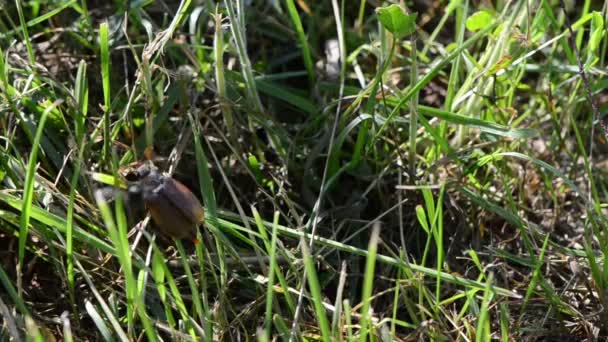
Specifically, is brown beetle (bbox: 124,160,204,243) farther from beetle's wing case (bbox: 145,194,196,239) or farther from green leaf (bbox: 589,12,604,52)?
green leaf (bbox: 589,12,604,52)

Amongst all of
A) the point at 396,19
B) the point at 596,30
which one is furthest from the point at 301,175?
the point at 596,30

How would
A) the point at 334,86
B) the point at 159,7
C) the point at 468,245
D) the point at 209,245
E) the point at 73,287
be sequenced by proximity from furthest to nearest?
1. the point at 159,7
2. the point at 334,86
3. the point at 468,245
4. the point at 209,245
5. the point at 73,287

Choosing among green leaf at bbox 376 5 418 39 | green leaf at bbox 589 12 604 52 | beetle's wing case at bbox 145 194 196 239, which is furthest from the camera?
green leaf at bbox 589 12 604 52

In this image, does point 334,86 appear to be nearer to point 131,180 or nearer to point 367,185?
point 367,185

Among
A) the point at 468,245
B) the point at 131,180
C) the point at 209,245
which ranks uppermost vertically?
the point at 131,180

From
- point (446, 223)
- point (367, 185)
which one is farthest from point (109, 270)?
point (446, 223)

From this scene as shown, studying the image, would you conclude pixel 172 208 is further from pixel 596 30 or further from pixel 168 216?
pixel 596 30

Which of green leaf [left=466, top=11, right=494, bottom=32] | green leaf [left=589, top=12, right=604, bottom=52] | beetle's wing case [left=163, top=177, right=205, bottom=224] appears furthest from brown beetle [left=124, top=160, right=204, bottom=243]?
green leaf [left=589, top=12, right=604, bottom=52]
